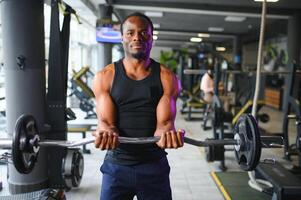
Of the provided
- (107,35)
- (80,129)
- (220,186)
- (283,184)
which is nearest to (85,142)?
(283,184)

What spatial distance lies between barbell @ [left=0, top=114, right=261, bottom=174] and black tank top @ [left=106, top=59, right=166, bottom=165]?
0.11 m

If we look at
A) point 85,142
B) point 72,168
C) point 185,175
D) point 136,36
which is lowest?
point 185,175

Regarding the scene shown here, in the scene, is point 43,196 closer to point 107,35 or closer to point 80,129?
point 80,129

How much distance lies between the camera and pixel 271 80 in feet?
30.4

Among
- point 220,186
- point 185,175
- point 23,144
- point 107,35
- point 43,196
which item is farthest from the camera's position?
point 107,35

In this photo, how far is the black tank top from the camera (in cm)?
115

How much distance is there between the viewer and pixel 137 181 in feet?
3.89

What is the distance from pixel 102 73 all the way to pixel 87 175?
80.6 inches

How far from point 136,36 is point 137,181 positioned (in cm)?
61

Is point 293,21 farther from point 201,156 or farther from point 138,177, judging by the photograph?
point 138,177

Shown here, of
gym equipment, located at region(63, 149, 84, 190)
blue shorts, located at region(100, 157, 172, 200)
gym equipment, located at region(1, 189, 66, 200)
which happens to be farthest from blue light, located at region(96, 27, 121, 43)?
blue shorts, located at region(100, 157, 172, 200)

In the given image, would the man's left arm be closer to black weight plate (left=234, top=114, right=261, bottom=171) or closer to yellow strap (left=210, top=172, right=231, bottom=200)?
black weight plate (left=234, top=114, right=261, bottom=171)

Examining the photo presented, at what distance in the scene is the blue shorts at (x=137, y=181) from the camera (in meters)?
1.18

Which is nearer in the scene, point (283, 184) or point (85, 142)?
point (85, 142)
